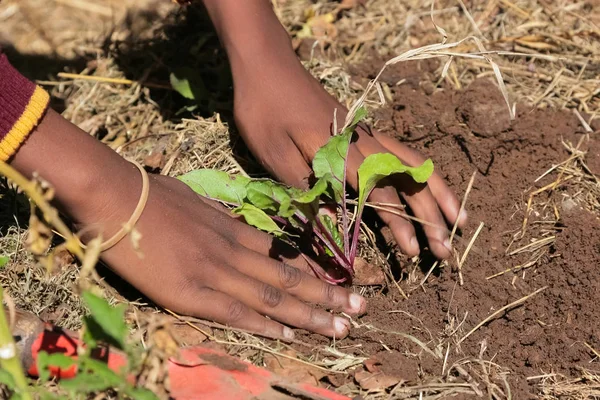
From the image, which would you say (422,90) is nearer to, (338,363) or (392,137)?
(392,137)

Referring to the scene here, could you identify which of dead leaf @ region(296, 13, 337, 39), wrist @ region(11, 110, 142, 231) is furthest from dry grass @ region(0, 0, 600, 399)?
wrist @ region(11, 110, 142, 231)

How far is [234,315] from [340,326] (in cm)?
26

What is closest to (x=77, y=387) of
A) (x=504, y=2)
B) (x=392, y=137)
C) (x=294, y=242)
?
(x=294, y=242)

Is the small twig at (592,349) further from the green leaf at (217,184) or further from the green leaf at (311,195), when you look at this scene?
the green leaf at (217,184)

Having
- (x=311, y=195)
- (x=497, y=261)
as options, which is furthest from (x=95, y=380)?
(x=497, y=261)

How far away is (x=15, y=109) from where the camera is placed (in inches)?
69.4

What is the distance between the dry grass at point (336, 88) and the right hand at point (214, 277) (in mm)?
56

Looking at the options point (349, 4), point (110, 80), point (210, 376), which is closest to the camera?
point (210, 376)

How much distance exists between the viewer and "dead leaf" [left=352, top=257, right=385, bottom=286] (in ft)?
6.50

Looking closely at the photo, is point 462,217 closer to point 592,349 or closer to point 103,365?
point 592,349

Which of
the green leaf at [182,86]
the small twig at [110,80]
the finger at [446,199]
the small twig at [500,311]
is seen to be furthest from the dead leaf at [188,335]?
the small twig at [110,80]

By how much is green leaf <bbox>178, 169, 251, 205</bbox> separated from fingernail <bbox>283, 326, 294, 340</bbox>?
0.40m

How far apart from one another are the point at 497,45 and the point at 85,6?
175 centimetres

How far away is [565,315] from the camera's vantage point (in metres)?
1.88
